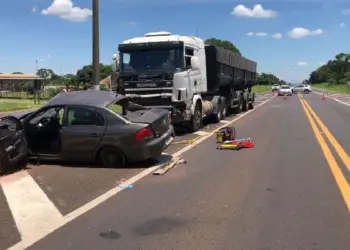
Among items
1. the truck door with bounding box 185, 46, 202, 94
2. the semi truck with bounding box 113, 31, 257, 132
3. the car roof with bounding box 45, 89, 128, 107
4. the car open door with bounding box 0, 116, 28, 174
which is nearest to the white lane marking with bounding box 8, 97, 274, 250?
the car roof with bounding box 45, 89, 128, 107

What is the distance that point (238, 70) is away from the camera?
24.6 meters

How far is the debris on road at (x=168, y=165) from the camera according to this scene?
871 cm

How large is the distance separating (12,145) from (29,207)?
2627mm

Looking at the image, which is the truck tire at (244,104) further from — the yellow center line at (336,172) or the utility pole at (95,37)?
the yellow center line at (336,172)

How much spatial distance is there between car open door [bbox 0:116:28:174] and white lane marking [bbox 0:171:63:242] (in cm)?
32

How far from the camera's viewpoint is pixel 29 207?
259 inches

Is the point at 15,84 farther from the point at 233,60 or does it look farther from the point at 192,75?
the point at 192,75

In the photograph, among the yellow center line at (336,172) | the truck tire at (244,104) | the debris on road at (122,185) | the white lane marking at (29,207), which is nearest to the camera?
the white lane marking at (29,207)

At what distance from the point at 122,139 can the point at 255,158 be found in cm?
308

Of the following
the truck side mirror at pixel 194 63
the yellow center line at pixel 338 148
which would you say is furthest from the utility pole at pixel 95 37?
the yellow center line at pixel 338 148

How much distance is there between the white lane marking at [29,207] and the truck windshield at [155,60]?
6.96 m

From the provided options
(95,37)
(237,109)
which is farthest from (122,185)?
(237,109)

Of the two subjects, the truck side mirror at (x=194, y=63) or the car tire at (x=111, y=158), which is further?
the truck side mirror at (x=194, y=63)

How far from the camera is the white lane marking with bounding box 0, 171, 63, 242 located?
5625 millimetres
